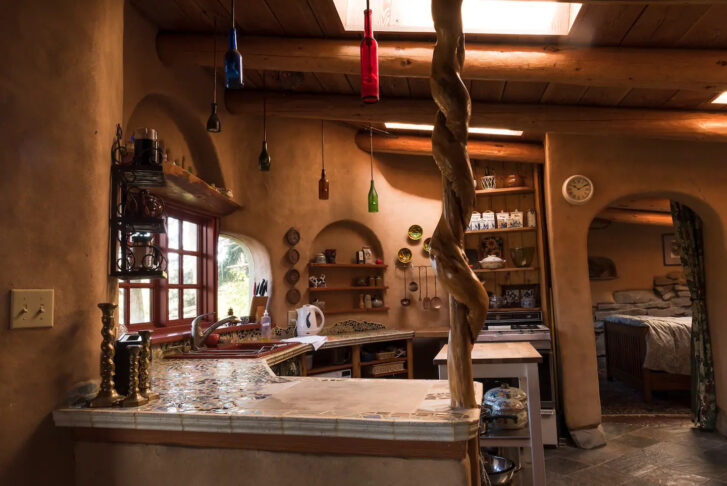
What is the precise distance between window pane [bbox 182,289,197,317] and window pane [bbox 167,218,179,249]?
1.49ft

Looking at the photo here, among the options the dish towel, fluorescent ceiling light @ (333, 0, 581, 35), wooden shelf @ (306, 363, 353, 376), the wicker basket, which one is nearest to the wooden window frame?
the dish towel

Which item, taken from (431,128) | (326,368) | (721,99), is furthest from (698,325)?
(326,368)

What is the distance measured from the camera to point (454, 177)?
4.88 ft

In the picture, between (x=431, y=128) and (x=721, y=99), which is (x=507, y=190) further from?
(x=721, y=99)

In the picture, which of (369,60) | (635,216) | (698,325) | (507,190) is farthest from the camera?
(635,216)

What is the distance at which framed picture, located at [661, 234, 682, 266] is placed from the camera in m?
8.54

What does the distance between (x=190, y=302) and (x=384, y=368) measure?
197 cm

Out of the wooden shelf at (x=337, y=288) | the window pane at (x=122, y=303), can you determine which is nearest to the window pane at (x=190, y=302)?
the window pane at (x=122, y=303)

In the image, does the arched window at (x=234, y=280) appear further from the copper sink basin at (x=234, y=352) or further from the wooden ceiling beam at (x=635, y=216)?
the wooden ceiling beam at (x=635, y=216)

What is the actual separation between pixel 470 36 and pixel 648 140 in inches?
94.2

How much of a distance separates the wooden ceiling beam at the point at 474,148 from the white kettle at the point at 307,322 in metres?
1.97

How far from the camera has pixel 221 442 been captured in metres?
1.66

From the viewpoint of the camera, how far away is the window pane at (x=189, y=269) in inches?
171

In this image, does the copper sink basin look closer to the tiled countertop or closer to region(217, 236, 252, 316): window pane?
the tiled countertop
